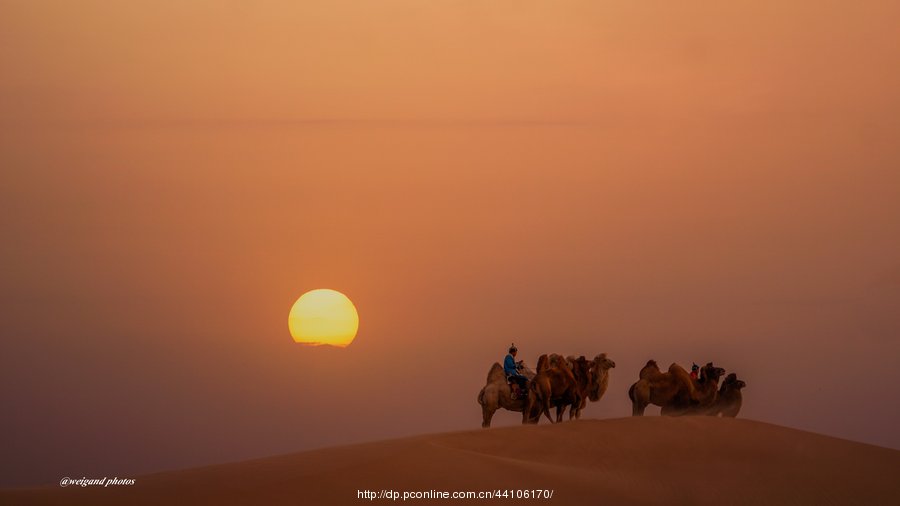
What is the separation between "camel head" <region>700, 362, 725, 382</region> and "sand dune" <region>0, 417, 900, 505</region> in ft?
5.27

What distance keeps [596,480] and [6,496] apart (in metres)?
8.71

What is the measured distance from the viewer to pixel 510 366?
2622 centimetres

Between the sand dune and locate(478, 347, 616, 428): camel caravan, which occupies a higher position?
locate(478, 347, 616, 428): camel caravan

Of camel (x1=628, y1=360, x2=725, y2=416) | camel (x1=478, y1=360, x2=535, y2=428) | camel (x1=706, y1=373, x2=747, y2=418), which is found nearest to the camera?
camel (x1=478, y1=360, x2=535, y2=428)

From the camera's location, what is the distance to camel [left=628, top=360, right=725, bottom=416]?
88.6 ft

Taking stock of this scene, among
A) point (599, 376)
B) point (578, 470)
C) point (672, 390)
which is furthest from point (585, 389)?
point (578, 470)

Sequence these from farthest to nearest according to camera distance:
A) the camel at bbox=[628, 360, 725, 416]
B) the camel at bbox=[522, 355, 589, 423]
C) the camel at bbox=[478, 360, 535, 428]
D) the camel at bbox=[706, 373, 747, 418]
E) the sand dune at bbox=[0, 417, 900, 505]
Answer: the camel at bbox=[706, 373, 747, 418] < the camel at bbox=[628, 360, 725, 416] < the camel at bbox=[478, 360, 535, 428] < the camel at bbox=[522, 355, 589, 423] < the sand dune at bbox=[0, 417, 900, 505]

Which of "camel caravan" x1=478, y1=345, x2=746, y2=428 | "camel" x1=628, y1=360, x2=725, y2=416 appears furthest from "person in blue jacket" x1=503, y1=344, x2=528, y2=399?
"camel" x1=628, y1=360, x2=725, y2=416

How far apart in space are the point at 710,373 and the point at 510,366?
4.53m

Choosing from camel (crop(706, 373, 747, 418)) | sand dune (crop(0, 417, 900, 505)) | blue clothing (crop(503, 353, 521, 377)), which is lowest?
sand dune (crop(0, 417, 900, 505))

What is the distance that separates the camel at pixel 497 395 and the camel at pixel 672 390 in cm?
251

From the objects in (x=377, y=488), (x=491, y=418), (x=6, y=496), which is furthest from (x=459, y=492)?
(x=491, y=418)

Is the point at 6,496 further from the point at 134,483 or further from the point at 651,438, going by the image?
the point at 651,438

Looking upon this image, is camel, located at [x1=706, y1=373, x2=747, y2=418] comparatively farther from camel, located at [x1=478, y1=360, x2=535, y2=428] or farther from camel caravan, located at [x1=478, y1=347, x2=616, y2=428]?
camel, located at [x1=478, y1=360, x2=535, y2=428]
